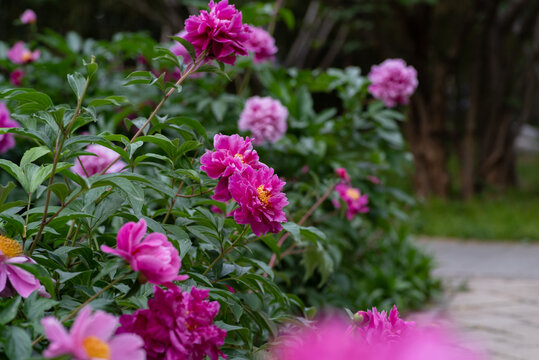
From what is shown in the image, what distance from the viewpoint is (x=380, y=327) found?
88 cm

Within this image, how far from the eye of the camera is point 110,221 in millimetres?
1272

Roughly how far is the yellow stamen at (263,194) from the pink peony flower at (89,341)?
0.39 metres

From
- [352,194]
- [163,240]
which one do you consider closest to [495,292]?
[352,194]

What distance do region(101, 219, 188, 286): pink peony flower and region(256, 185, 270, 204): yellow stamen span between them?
253mm

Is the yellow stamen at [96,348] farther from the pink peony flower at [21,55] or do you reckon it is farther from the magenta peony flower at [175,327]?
the pink peony flower at [21,55]

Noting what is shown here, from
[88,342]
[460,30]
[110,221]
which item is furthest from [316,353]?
[460,30]

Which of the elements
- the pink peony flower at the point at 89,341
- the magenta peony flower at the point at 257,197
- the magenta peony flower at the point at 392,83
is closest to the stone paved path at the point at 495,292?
the magenta peony flower at the point at 392,83

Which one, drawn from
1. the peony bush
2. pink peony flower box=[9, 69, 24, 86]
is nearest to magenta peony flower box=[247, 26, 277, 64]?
the peony bush

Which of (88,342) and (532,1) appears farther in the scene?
(532,1)

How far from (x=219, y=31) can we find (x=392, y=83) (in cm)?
152

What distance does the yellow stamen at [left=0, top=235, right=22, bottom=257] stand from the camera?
80 centimetres

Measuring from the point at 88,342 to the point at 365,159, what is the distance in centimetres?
227

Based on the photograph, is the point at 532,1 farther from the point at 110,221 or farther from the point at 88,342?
the point at 88,342

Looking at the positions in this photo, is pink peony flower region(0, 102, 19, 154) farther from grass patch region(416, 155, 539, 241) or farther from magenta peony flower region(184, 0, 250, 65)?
grass patch region(416, 155, 539, 241)
